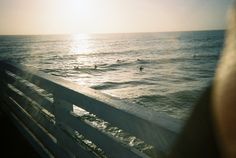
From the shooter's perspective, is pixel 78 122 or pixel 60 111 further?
pixel 60 111

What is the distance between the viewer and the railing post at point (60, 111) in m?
3.13

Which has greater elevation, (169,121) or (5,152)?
(169,121)

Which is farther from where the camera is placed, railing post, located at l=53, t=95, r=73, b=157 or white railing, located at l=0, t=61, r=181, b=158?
railing post, located at l=53, t=95, r=73, b=157

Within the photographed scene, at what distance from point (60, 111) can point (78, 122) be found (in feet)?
1.43

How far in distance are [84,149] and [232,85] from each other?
208 centimetres

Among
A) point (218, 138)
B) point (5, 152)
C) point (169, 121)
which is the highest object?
point (218, 138)

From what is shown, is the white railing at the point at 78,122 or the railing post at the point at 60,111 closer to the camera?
the white railing at the point at 78,122

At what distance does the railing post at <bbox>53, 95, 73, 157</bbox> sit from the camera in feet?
10.3

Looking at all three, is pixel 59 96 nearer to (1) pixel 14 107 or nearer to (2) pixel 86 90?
(2) pixel 86 90

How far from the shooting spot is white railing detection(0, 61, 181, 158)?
182cm

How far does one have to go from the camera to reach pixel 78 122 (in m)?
2.84

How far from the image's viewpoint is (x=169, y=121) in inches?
68.6

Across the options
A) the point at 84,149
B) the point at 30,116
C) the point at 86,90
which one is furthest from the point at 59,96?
the point at 30,116

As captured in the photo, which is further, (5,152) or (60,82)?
(5,152)
